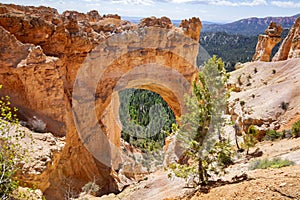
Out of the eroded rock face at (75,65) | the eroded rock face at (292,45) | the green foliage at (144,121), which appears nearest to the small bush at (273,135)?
the eroded rock face at (75,65)

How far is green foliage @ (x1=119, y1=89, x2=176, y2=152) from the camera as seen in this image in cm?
4097

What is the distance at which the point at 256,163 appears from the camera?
11.9m

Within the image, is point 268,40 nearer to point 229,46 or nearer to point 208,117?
point 208,117

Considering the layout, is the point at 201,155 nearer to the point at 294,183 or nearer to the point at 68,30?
the point at 294,183

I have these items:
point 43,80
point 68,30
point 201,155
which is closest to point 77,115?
point 43,80

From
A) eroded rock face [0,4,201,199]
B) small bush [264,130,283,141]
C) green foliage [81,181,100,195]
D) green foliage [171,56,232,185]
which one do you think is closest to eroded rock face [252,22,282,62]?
eroded rock face [0,4,201,199]

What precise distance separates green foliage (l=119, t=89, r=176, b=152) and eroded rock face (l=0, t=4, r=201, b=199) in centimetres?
1334

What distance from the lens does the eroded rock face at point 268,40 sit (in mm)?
37438

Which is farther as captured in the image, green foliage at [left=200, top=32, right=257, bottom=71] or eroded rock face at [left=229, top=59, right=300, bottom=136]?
green foliage at [left=200, top=32, right=257, bottom=71]

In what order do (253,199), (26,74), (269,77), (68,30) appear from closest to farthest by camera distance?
(253,199), (26,74), (68,30), (269,77)

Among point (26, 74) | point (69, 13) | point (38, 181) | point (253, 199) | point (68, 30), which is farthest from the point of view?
point (69, 13)

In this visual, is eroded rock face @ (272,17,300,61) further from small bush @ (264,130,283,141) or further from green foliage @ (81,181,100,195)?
green foliage @ (81,181,100,195)

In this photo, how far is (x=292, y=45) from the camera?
32.6m

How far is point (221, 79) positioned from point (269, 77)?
21648 millimetres
